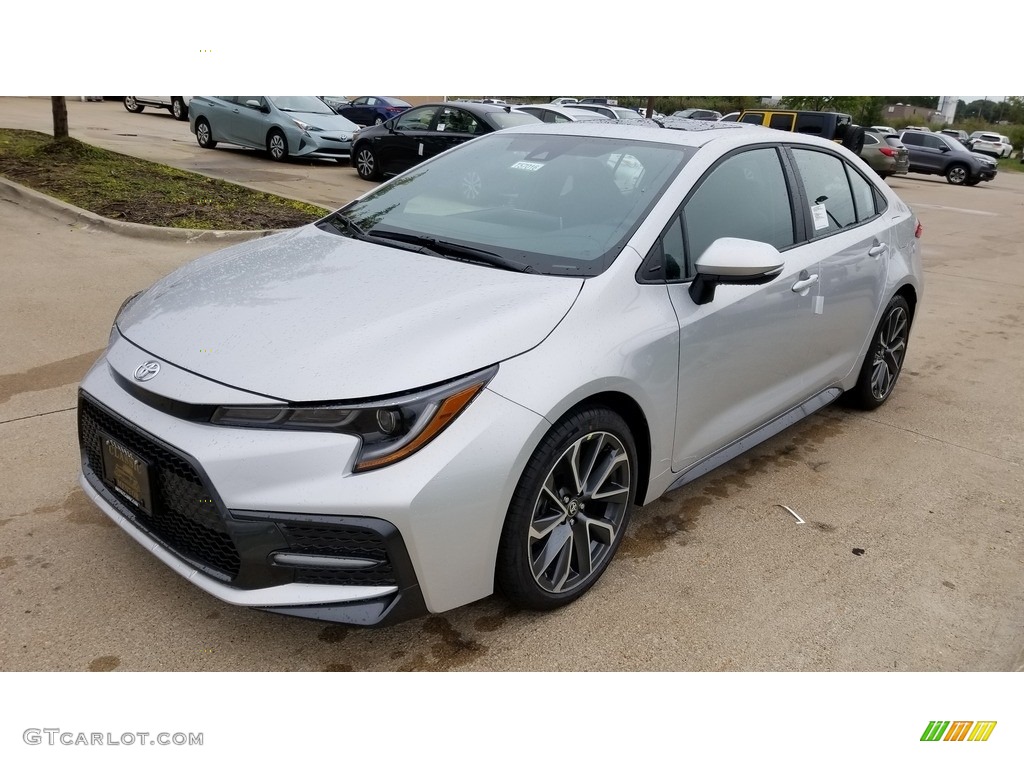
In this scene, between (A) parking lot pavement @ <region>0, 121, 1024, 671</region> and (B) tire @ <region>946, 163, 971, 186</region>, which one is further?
(B) tire @ <region>946, 163, 971, 186</region>

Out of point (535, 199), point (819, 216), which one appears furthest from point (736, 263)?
point (819, 216)

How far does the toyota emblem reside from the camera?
2.46 m

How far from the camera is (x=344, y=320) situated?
2.54 meters

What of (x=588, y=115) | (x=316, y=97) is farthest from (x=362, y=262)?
(x=316, y=97)

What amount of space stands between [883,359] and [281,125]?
11.8 m

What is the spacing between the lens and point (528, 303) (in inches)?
103

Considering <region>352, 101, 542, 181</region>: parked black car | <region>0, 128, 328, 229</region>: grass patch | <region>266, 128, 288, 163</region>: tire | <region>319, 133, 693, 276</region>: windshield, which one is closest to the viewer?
<region>319, 133, 693, 276</region>: windshield

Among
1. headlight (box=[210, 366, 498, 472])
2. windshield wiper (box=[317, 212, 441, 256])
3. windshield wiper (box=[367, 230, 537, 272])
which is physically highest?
windshield wiper (box=[367, 230, 537, 272])

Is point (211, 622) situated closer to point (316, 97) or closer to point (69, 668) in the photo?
point (69, 668)

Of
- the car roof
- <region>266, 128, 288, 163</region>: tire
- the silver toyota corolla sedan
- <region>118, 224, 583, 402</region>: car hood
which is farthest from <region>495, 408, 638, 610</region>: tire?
<region>266, 128, 288, 163</region>: tire

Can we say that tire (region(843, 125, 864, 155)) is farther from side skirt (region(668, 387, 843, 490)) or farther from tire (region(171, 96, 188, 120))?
tire (region(171, 96, 188, 120))

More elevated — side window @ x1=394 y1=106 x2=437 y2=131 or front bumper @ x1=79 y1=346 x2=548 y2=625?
side window @ x1=394 y1=106 x2=437 y2=131
